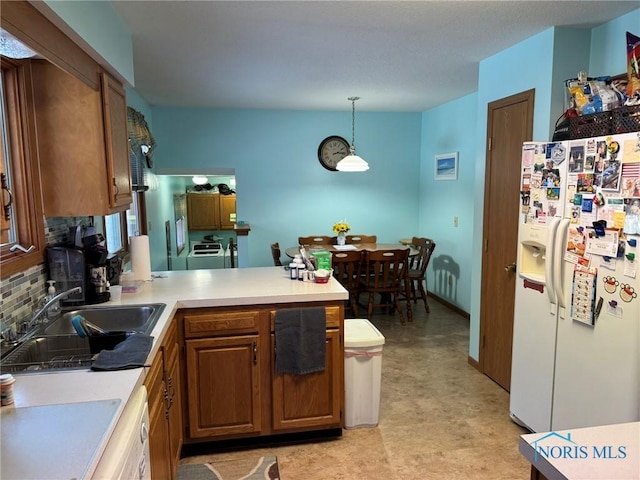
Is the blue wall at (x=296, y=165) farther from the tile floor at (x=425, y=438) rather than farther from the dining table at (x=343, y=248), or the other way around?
the tile floor at (x=425, y=438)

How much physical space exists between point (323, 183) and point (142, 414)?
4.57m

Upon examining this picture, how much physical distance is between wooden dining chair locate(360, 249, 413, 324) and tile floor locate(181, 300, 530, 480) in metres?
1.10

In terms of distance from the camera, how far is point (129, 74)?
99.7 inches

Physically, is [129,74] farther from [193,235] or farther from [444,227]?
[193,235]

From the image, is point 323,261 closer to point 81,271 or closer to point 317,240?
point 81,271

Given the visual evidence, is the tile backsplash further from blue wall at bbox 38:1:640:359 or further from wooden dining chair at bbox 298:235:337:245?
wooden dining chair at bbox 298:235:337:245

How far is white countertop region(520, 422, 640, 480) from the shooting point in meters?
0.92

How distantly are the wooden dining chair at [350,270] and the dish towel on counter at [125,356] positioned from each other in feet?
9.98

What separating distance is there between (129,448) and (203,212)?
7147 millimetres

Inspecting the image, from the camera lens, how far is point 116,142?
2287 millimetres

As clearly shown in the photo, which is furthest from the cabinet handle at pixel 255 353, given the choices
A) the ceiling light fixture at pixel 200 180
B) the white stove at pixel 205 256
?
the ceiling light fixture at pixel 200 180

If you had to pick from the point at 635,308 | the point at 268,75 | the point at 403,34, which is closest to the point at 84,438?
the point at 635,308

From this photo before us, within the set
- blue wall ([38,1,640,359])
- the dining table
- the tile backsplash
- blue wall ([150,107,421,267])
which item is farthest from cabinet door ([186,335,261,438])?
blue wall ([150,107,421,267])

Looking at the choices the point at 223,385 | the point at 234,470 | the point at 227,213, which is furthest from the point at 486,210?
the point at 227,213
